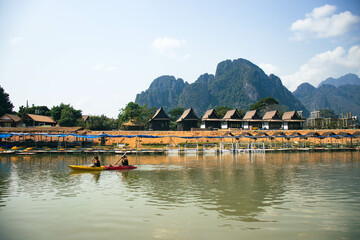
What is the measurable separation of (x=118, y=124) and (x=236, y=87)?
396 ft

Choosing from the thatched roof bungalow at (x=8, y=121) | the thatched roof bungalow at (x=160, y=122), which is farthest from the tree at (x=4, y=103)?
→ the thatched roof bungalow at (x=160, y=122)

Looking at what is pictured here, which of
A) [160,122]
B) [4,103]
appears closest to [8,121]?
[4,103]

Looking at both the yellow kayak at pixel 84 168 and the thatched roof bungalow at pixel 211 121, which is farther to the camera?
the thatched roof bungalow at pixel 211 121

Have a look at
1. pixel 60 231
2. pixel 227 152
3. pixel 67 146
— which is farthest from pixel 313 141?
pixel 60 231

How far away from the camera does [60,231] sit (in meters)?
9.90

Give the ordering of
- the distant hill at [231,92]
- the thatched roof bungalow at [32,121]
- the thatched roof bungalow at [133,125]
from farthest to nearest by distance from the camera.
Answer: the distant hill at [231,92] < the thatched roof bungalow at [133,125] < the thatched roof bungalow at [32,121]

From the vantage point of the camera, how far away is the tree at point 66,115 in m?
68.8

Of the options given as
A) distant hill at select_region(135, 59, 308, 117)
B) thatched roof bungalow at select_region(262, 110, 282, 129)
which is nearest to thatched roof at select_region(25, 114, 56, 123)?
thatched roof bungalow at select_region(262, 110, 282, 129)

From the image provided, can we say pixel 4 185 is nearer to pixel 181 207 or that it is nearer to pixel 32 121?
pixel 181 207

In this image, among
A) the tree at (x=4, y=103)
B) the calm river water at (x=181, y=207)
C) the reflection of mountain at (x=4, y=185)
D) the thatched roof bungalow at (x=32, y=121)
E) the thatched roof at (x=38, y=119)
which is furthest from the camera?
the tree at (x=4, y=103)

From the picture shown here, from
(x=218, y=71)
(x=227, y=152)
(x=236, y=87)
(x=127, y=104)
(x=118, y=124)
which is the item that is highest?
(x=218, y=71)

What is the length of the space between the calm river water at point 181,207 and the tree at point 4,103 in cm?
5911

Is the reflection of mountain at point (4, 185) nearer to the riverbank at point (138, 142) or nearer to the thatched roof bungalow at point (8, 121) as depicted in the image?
the riverbank at point (138, 142)

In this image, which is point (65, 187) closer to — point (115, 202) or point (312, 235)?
point (115, 202)
